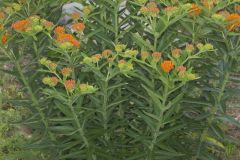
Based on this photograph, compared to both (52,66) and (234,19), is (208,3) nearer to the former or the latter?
(234,19)

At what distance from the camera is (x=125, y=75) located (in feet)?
9.62

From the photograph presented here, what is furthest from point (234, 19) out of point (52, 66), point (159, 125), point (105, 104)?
point (52, 66)

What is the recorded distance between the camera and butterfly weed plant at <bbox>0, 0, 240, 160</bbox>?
9.58 ft

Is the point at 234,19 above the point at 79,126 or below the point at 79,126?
above

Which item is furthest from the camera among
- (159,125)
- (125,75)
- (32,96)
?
(32,96)

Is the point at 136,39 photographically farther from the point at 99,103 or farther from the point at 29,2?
the point at 29,2

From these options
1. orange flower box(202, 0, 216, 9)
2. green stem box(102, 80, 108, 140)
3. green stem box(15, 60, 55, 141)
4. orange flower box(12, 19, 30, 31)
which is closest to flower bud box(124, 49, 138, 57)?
green stem box(102, 80, 108, 140)

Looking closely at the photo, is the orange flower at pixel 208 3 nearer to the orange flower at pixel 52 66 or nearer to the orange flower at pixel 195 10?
the orange flower at pixel 195 10

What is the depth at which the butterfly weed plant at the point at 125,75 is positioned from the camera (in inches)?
115

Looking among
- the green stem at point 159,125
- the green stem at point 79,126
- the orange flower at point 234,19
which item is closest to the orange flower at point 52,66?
the green stem at point 79,126

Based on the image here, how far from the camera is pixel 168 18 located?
9.34ft

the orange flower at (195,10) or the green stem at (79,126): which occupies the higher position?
the orange flower at (195,10)

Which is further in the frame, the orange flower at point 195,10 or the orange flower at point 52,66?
the orange flower at point 195,10

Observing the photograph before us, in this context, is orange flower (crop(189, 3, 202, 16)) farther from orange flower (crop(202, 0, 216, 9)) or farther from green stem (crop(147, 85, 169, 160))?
green stem (crop(147, 85, 169, 160))
